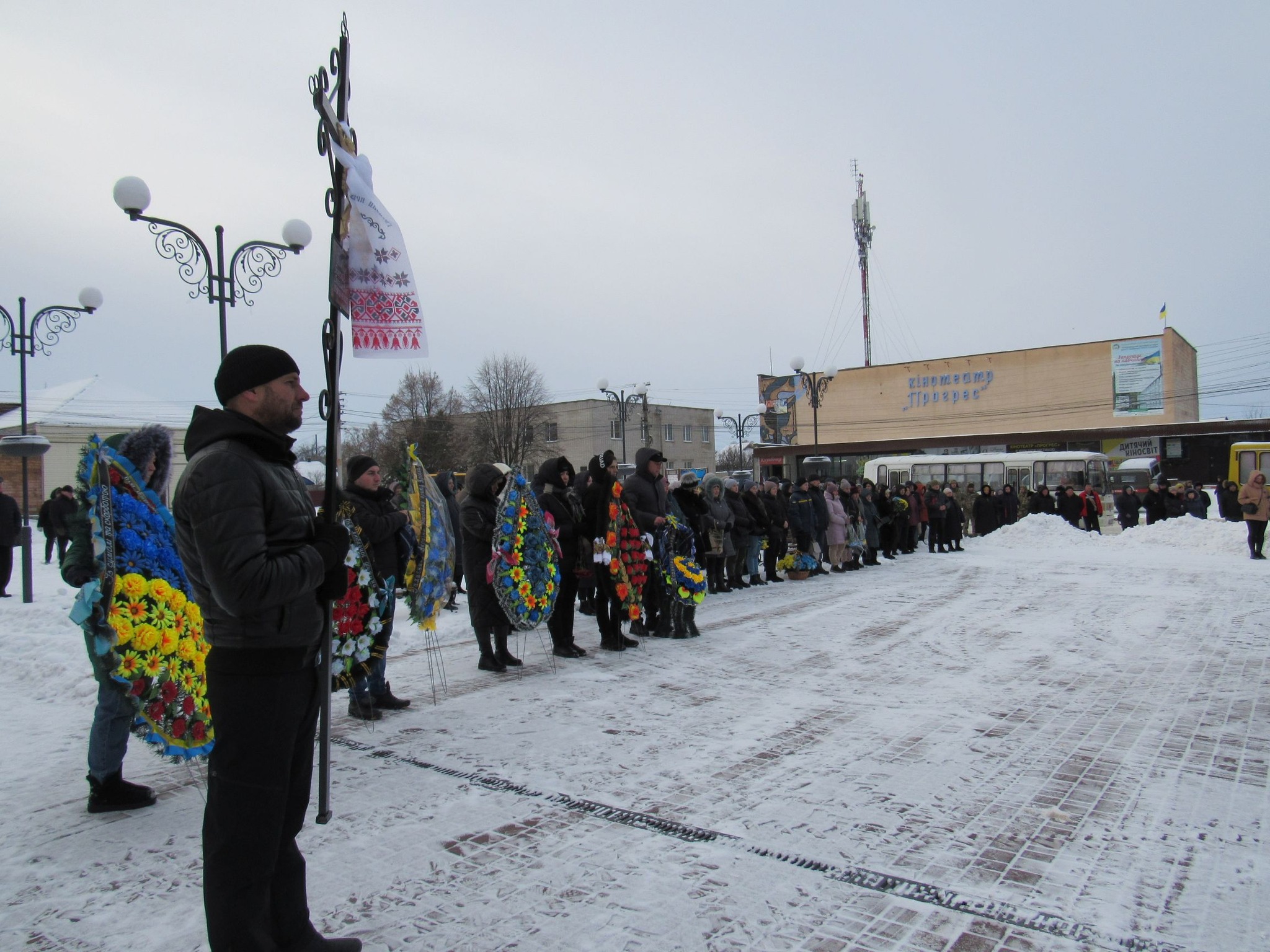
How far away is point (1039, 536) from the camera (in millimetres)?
21219

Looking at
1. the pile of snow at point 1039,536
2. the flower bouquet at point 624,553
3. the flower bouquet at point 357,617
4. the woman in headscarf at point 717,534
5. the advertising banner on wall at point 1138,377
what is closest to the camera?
the flower bouquet at point 357,617

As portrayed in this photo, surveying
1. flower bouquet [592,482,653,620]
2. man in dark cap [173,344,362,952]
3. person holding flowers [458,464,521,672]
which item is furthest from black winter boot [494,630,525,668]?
man in dark cap [173,344,362,952]

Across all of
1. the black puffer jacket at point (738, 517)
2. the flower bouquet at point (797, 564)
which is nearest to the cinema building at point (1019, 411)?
the flower bouquet at point (797, 564)

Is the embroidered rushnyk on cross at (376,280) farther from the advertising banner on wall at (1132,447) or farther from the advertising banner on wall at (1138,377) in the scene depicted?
the advertising banner on wall at (1138,377)

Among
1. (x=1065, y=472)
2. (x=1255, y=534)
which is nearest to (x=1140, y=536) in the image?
(x=1255, y=534)

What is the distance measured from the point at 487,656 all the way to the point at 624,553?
1829 millimetres

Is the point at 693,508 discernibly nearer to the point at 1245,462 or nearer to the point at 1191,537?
the point at 1191,537

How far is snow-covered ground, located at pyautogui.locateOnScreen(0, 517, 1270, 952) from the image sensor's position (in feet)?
10.4

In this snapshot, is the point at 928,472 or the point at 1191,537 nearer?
the point at 1191,537

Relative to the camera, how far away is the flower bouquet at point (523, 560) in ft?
23.3

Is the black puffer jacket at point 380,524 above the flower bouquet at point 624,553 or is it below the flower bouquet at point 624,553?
above

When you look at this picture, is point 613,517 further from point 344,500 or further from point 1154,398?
point 1154,398

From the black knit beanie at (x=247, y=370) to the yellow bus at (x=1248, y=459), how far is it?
1213 inches

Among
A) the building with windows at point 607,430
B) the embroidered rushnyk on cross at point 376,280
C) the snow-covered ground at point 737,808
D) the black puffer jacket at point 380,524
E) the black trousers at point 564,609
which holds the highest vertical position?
the building with windows at point 607,430
